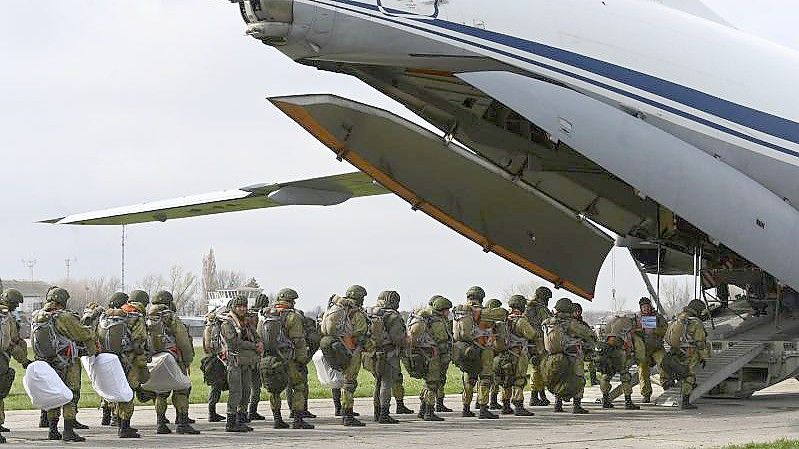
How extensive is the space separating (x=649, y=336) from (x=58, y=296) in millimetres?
7172

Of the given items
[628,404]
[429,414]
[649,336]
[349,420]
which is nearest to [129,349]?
[349,420]

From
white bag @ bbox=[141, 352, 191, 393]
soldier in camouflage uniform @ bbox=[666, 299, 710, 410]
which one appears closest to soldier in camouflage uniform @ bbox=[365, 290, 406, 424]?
white bag @ bbox=[141, 352, 191, 393]

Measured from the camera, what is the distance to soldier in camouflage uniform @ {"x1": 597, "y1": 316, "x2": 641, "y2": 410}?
44.9 feet

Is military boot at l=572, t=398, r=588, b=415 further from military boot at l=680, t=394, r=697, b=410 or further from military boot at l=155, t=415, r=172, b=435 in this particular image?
military boot at l=155, t=415, r=172, b=435

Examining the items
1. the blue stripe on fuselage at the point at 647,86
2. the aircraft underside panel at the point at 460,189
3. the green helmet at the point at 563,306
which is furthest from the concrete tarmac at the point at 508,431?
the blue stripe on fuselage at the point at 647,86

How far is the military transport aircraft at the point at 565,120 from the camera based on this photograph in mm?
11242

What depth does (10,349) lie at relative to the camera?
35.3ft

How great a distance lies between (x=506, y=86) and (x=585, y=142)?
1.00m

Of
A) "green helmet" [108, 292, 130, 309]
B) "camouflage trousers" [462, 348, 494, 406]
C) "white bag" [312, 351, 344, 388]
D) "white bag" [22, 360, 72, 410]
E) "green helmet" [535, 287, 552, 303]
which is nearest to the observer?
A: "white bag" [22, 360, 72, 410]

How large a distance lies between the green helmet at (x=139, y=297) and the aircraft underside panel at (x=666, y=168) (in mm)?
3924

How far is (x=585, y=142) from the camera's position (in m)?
11.6

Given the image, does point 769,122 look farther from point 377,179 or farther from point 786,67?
point 377,179

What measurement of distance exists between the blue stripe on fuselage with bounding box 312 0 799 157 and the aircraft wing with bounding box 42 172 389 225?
10.3 ft

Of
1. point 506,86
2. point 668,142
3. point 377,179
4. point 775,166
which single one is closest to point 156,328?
point 377,179
